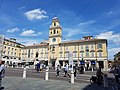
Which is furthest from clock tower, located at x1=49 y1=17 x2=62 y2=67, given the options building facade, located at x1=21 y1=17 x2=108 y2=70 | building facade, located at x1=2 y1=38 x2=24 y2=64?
building facade, located at x1=2 y1=38 x2=24 y2=64

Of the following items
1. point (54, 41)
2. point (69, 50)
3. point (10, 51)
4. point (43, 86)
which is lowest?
point (43, 86)

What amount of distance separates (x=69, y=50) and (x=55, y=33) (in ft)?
34.2

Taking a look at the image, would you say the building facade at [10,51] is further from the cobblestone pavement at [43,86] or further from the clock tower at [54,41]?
the cobblestone pavement at [43,86]

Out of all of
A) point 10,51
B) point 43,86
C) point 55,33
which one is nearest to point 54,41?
point 55,33

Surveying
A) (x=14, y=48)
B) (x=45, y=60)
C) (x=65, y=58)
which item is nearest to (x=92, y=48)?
(x=65, y=58)

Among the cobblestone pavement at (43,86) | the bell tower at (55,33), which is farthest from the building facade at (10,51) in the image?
the cobblestone pavement at (43,86)

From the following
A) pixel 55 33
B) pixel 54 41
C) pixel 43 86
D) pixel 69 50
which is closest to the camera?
pixel 43 86

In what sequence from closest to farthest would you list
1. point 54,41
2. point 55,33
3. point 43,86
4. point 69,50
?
point 43,86 < point 69,50 < point 55,33 < point 54,41

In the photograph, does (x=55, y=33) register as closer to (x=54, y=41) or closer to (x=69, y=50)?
(x=54, y=41)

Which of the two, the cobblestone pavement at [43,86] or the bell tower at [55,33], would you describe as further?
the bell tower at [55,33]

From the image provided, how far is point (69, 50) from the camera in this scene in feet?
205

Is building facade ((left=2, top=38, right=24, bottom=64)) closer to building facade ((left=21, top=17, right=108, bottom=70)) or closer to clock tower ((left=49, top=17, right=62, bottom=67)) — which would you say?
building facade ((left=21, top=17, right=108, bottom=70))

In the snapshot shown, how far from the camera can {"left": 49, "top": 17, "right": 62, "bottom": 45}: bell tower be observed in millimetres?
65062

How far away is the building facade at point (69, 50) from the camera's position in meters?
55.2
